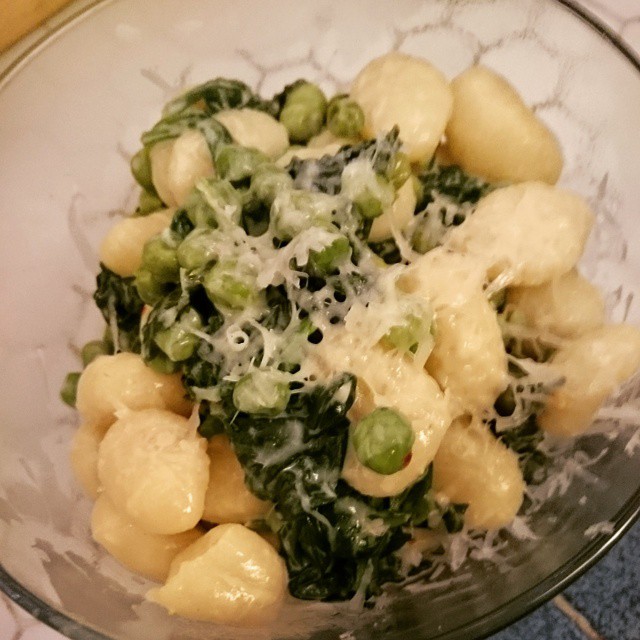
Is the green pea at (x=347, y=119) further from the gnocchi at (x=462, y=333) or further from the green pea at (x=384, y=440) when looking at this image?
the green pea at (x=384, y=440)

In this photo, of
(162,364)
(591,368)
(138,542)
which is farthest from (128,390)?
(591,368)

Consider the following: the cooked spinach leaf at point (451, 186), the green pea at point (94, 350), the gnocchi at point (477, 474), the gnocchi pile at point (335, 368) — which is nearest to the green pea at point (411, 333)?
the gnocchi pile at point (335, 368)

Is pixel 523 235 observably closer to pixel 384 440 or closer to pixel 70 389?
pixel 384 440

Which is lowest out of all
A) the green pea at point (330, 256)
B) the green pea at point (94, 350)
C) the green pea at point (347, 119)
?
the green pea at point (94, 350)

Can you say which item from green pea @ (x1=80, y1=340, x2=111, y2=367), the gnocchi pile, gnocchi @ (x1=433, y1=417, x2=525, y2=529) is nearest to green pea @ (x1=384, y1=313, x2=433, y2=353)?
the gnocchi pile

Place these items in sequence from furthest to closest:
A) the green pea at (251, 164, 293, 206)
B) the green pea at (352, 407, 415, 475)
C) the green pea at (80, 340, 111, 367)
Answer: the green pea at (80, 340, 111, 367) → the green pea at (251, 164, 293, 206) → the green pea at (352, 407, 415, 475)

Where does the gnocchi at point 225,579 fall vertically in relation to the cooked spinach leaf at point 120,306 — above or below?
below

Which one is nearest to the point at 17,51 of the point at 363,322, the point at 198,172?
the point at 198,172

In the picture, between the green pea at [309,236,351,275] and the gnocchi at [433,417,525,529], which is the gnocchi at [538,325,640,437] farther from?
the green pea at [309,236,351,275]
